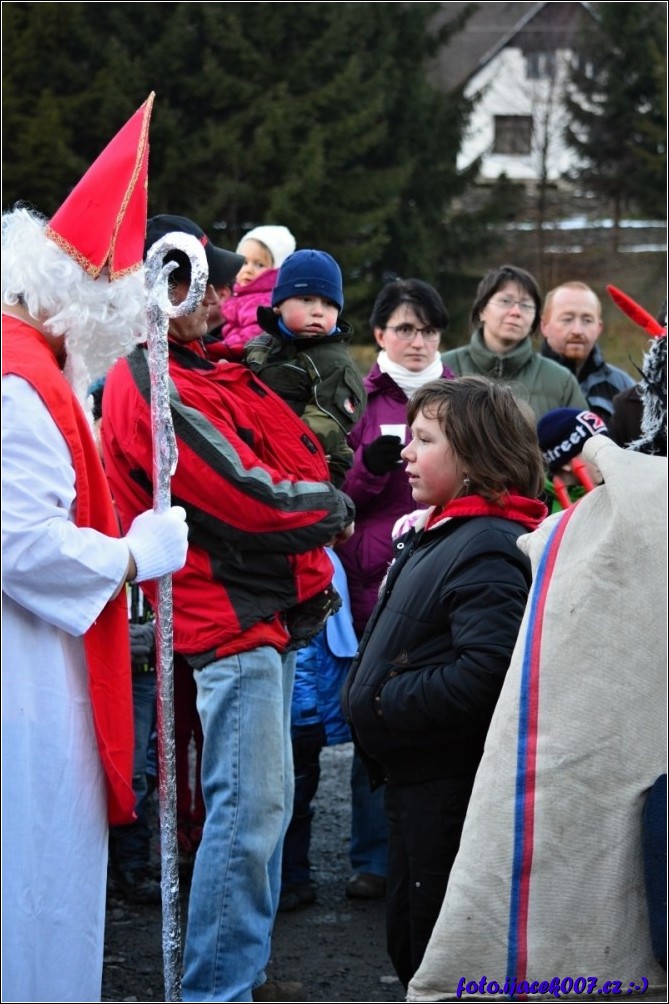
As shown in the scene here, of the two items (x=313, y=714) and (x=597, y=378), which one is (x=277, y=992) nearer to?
(x=313, y=714)

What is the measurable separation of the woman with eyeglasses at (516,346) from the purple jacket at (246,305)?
34.4 inches

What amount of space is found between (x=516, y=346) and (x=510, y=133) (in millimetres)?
33096

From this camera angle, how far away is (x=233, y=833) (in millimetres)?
3773

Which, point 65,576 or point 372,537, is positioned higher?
point 65,576

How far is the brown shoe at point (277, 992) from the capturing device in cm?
415

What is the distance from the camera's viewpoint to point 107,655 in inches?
126

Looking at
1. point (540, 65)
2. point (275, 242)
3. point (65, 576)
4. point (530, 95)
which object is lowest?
point (65, 576)

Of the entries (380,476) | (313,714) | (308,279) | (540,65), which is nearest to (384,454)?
(380,476)

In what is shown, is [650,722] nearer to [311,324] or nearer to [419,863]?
[419,863]

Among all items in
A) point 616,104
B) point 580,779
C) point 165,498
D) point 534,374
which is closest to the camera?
point 580,779

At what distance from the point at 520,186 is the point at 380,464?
88.9ft

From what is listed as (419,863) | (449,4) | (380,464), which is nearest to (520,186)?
(449,4)

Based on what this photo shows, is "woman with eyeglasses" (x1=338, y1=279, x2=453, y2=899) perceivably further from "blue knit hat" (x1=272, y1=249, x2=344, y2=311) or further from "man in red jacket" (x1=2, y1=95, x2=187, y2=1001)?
"man in red jacket" (x1=2, y1=95, x2=187, y2=1001)

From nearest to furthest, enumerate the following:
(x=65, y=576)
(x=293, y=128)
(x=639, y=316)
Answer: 1. (x=639, y=316)
2. (x=65, y=576)
3. (x=293, y=128)
